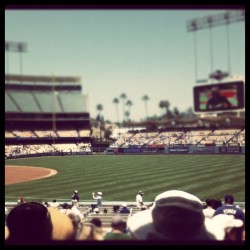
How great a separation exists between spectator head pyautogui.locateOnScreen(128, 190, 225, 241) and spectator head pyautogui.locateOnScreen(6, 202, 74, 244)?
660 mm

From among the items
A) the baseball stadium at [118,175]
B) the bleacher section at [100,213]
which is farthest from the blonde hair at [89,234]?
the bleacher section at [100,213]

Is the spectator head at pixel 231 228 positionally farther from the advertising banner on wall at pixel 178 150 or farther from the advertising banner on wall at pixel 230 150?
the advertising banner on wall at pixel 178 150

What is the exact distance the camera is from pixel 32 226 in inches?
92.8

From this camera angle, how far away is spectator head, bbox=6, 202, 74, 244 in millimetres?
2316

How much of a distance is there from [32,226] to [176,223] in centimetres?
110

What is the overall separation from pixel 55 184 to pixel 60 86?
3864 centimetres

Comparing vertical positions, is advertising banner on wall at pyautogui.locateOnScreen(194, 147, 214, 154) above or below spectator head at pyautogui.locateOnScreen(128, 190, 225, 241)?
below

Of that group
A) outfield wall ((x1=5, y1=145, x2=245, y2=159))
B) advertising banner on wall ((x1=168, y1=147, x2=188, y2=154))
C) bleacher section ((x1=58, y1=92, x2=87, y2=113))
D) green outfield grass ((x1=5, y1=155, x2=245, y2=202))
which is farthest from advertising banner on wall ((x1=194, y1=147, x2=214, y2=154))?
bleacher section ((x1=58, y1=92, x2=87, y2=113))

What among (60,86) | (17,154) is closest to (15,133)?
(17,154)

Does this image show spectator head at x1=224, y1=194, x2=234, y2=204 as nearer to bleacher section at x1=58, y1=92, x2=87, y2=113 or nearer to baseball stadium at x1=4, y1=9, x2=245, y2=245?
baseball stadium at x1=4, y1=9, x2=245, y2=245

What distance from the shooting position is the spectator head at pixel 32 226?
7.60 ft

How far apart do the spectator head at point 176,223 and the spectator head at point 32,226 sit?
2.17 ft

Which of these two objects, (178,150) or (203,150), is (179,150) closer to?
(178,150)

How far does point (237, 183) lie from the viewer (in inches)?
717
